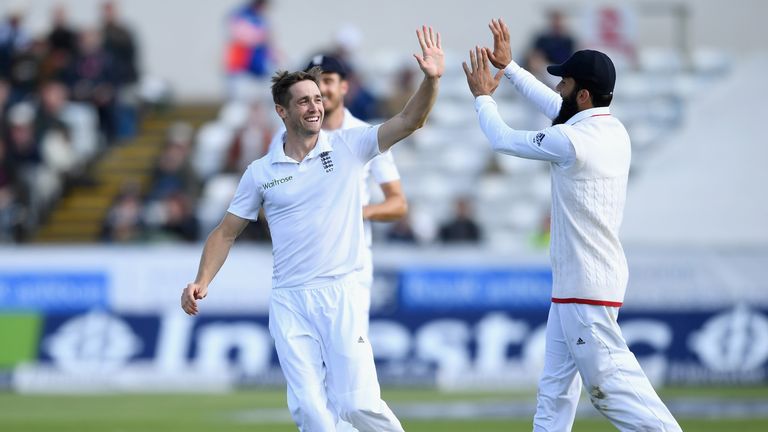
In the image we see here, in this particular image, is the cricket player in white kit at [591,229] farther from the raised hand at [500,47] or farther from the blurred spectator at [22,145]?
the blurred spectator at [22,145]

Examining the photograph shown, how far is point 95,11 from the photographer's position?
25578mm

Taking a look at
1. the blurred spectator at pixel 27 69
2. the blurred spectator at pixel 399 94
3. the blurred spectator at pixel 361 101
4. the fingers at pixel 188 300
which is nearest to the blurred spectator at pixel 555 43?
the blurred spectator at pixel 399 94

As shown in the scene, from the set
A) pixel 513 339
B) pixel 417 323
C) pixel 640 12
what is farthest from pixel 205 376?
pixel 640 12

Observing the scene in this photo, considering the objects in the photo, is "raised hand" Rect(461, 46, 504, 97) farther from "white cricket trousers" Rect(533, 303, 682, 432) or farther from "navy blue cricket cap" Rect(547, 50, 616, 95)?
"white cricket trousers" Rect(533, 303, 682, 432)

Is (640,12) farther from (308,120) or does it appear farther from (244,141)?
(308,120)

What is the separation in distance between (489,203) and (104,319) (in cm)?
643

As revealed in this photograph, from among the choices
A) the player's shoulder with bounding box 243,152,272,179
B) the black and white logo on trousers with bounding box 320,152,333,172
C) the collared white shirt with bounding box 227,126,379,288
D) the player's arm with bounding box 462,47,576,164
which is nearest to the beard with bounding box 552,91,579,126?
the player's arm with bounding box 462,47,576,164

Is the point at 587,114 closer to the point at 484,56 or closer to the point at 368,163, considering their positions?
the point at 484,56

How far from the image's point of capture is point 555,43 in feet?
66.2

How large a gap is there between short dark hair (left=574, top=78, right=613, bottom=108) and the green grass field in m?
4.74

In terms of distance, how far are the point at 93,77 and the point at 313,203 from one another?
49.1 ft

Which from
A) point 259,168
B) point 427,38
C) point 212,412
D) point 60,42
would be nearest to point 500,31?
point 427,38

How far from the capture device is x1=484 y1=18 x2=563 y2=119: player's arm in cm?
851

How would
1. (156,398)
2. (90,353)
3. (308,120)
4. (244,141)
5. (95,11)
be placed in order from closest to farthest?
(308,120) → (156,398) → (90,353) → (244,141) → (95,11)
